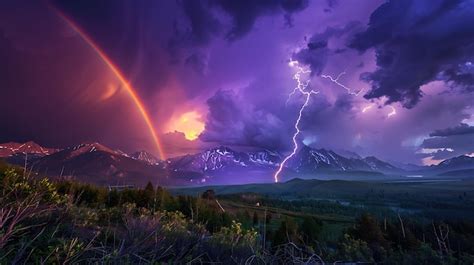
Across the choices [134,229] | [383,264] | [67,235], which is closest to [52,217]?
[67,235]

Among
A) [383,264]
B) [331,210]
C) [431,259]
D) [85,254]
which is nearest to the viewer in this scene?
[85,254]

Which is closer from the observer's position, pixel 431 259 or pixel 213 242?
pixel 213 242

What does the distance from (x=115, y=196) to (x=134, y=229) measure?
28.1m

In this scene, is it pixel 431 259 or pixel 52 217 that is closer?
pixel 52 217

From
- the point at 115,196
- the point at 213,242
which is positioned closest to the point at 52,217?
the point at 213,242

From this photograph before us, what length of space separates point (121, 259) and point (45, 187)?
584 cm

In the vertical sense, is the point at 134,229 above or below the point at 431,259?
above

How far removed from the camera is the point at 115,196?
31.1 m

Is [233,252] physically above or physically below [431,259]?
above

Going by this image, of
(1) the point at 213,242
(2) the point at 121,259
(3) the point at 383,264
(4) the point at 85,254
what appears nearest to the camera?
(2) the point at 121,259

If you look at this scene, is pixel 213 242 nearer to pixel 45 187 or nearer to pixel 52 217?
pixel 52 217

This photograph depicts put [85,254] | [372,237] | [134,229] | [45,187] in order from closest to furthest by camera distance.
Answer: [85,254] → [134,229] → [45,187] → [372,237]

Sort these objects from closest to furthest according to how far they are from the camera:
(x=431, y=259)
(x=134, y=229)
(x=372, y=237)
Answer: (x=134, y=229) → (x=431, y=259) → (x=372, y=237)

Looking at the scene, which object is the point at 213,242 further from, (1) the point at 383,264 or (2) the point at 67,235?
(1) the point at 383,264
